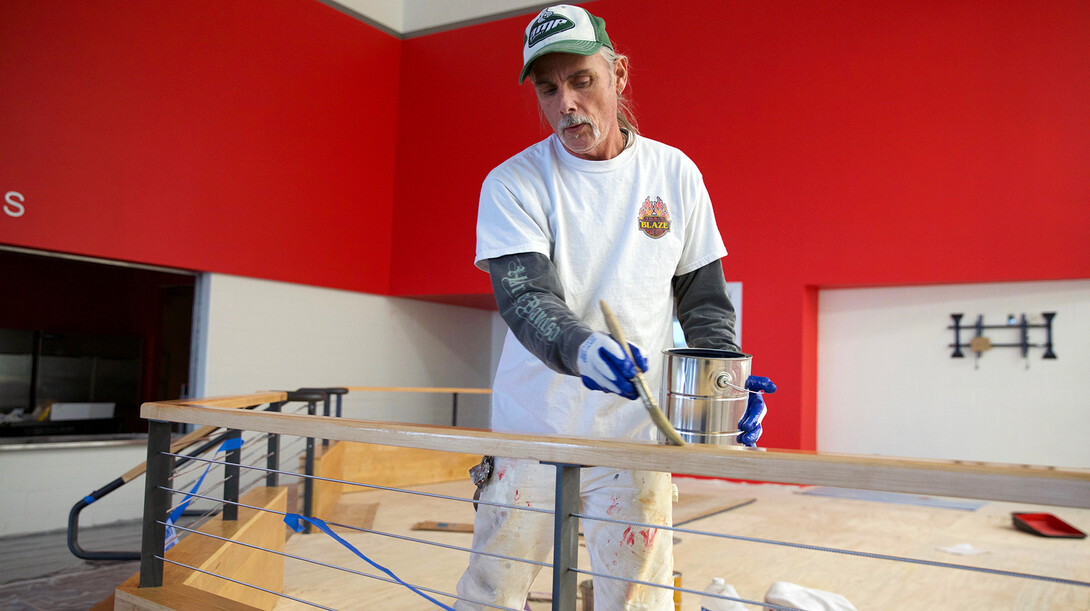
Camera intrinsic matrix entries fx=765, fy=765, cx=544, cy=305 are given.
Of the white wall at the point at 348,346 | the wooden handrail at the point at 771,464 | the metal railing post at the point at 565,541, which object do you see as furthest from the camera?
the white wall at the point at 348,346

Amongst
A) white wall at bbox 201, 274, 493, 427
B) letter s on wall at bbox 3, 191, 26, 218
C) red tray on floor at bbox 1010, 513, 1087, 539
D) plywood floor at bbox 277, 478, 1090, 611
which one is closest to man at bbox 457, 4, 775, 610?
plywood floor at bbox 277, 478, 1090, 611

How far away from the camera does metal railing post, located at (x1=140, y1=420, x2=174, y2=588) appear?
157 centimetres

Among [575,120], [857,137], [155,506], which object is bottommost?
[155,506]

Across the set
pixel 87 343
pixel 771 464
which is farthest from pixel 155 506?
pixel 87 343

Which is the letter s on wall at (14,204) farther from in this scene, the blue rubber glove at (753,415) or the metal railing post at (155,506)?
the blue rubber glove at (753,415)

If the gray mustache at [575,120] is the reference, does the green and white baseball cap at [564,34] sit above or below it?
above

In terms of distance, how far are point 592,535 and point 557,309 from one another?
442mm

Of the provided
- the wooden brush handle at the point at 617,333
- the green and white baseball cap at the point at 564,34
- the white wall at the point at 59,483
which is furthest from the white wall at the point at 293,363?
the wooden brush handle at the point at 617,333

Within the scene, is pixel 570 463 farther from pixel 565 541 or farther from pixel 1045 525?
pixel 1045 525

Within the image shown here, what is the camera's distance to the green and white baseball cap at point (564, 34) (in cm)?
139

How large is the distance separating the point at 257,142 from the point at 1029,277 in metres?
5.40

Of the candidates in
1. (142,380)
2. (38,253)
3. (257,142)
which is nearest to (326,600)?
(38,253)

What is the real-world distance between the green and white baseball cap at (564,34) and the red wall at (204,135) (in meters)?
4.21

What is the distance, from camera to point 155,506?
1579 millimetres
